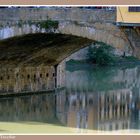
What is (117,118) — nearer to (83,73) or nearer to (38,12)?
(38,12)

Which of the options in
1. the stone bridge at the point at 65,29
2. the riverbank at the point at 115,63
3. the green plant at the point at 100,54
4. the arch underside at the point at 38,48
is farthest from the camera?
the green plant at the point at 100,54

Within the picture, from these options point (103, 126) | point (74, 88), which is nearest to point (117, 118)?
point (103, 126)

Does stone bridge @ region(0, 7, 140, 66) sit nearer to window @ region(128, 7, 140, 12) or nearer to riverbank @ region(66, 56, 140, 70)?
window @ region(128, 7, 140, 12)

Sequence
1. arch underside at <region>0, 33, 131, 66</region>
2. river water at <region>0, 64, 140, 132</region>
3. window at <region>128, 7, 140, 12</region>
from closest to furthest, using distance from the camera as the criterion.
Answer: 1. window at <region>128, 7, 140, 12</region>
2. river water at <region>0, 64, 140, 132</region>
3. arch underside at <region>0, 33, 131, 66</region>

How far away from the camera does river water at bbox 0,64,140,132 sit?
12.2 meters

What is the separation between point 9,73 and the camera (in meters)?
15.7

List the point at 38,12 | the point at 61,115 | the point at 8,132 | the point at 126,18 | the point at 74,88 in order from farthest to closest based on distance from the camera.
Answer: the point at 74,88
the point at 61,115
the point at 38,12
the point at 126,18
the point at 8,132

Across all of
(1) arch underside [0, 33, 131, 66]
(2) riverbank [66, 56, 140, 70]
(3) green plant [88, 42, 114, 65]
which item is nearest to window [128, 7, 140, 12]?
(1) arch underside [0, 33, 131, 66]

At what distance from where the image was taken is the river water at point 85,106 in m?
12.2

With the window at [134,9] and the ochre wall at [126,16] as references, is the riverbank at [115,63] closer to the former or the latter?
the ochre wall at [126,16]

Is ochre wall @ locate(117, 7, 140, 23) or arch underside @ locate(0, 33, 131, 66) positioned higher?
ochre wall @ locate(117, 7, 140, 23)

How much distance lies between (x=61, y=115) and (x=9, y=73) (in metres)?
3.06

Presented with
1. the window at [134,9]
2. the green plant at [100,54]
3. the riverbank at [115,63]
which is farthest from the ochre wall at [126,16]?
the green plant at [100,54]

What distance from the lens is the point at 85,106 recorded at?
14.6 metres
